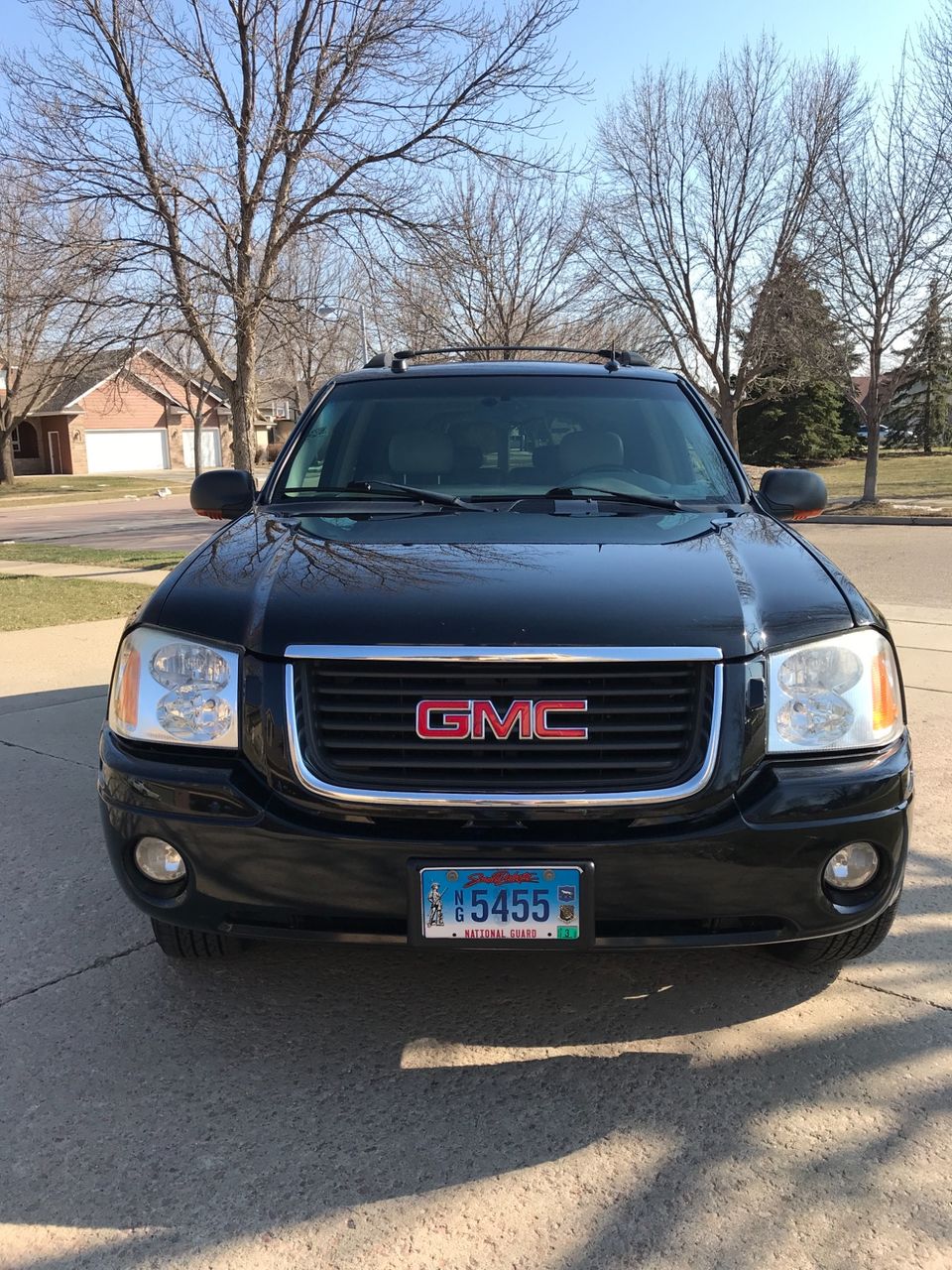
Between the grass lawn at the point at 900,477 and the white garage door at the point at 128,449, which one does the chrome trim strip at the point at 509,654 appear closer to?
the grass lawn at the point at 900,477

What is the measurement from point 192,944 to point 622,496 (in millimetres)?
1944

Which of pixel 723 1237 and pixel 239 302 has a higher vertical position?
pixel 239 302

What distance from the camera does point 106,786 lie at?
2.64m

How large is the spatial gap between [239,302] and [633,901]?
10.3m

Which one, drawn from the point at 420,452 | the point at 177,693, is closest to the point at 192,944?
the point at 177,693

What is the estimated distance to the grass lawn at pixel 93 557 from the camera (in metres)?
14.6

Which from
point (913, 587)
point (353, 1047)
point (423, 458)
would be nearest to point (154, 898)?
point (353, 1047)

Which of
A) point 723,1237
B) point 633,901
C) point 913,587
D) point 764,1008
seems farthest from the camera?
point 913,587

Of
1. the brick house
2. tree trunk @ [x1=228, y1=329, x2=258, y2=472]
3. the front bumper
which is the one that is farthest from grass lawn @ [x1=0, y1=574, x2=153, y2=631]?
the brick house

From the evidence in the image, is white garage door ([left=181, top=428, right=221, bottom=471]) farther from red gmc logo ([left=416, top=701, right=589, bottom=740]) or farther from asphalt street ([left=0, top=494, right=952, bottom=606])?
red gmc logo ([left=416, top=701, right=589, bottom=740])

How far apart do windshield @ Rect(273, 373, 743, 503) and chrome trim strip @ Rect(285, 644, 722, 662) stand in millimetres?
1317

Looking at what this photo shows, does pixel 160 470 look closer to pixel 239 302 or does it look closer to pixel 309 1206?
pixel 239 302

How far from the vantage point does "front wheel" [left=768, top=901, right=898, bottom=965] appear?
2812 millimetres

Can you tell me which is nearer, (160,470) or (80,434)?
(80,434)
